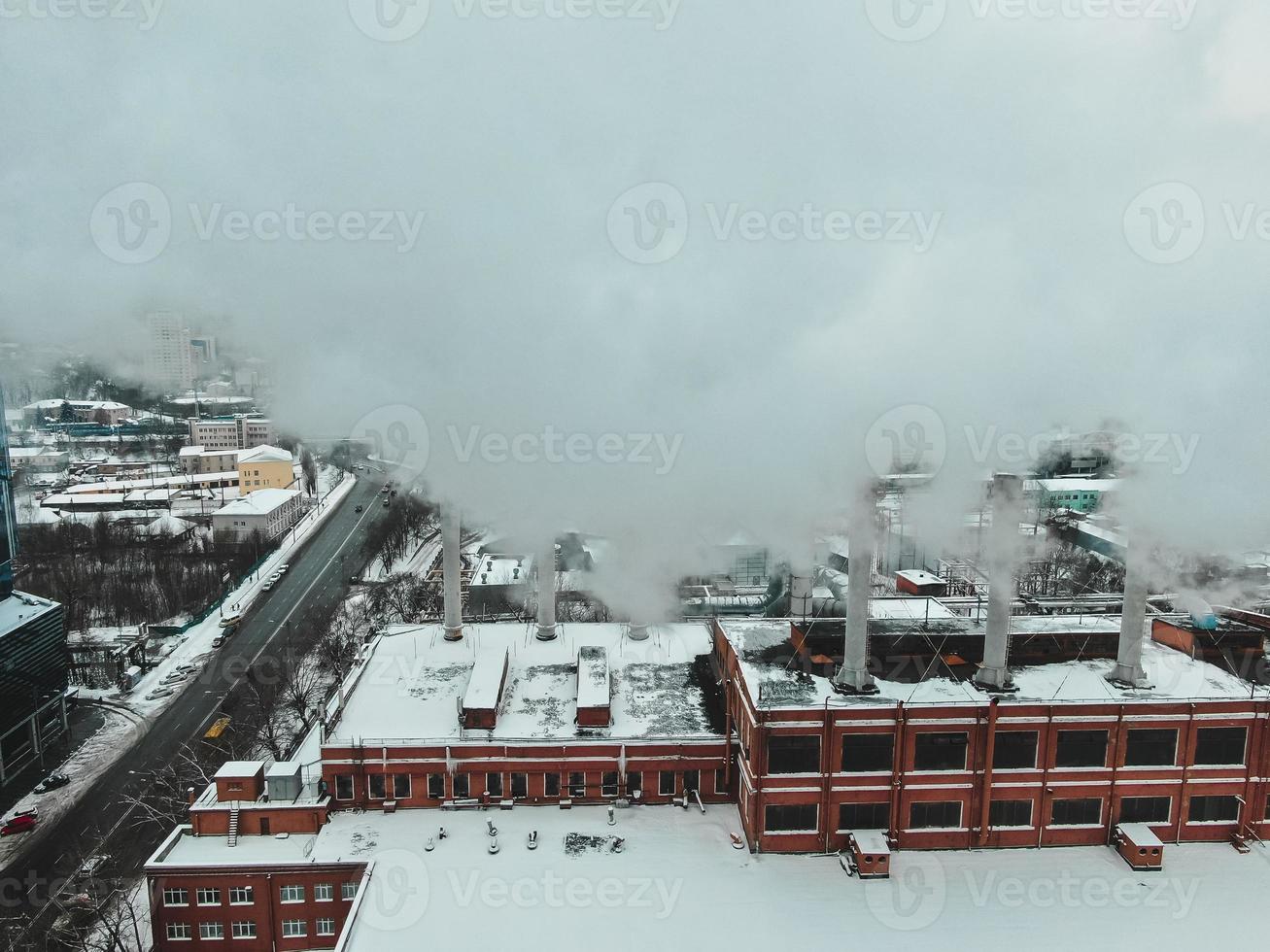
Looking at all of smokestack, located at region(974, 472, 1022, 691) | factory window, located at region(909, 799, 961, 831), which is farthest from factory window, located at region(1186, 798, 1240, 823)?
factory window, located at region(909, 799, 961, 831)

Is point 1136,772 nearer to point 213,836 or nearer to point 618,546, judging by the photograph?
point 618,546

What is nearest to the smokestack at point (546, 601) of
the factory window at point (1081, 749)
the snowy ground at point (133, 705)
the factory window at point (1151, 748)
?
the factory window at point (1081, 749)

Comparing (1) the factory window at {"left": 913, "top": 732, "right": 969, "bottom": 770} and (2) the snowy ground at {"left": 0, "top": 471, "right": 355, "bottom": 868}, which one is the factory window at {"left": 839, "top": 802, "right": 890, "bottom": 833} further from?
(2) the snowy ground at {"left": 0, "top": 471, "right": 355, "bottom": 868}

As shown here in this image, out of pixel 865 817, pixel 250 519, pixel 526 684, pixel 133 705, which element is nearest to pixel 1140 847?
pixel 865 817

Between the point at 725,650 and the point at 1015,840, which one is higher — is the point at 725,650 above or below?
above

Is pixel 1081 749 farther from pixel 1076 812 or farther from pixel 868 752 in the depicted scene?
pixel 868 752

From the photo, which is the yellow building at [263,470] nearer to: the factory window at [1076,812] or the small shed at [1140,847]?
the factory window at [1076,812]

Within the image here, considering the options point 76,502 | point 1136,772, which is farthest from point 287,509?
point 1136,772
